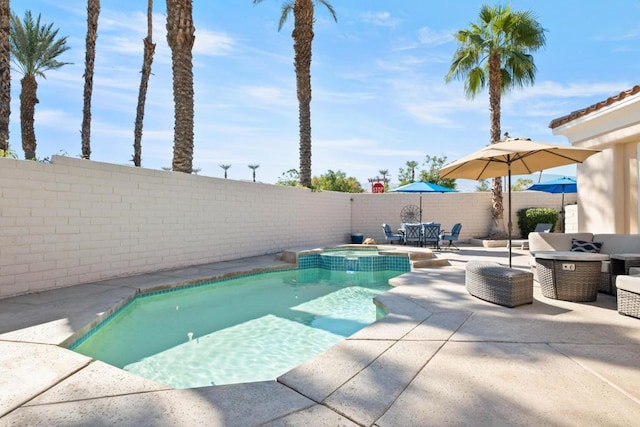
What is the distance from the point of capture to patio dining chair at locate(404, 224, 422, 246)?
36.5 ft

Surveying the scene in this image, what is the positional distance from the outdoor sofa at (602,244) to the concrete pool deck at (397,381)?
116cm

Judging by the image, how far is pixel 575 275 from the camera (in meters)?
A: 4.36

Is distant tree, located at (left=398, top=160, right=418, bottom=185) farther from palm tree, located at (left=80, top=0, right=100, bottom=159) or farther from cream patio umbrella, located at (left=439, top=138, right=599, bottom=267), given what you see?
cream patio umbrella, located at (left=439, top=138, right=599, bottom=267)

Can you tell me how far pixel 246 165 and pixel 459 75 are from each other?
158 ft

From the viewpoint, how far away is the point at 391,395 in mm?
2146

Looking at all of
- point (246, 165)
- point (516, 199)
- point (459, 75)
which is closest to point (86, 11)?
point (459, 75)

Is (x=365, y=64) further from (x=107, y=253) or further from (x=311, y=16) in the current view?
(x=107, y=253)

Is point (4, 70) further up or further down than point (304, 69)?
further down

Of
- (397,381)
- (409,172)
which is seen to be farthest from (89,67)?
(409,172)

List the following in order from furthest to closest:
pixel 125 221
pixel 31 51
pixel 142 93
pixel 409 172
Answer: pixel 409 172 → pixel 31 51 → pixel 142 93 → pixel 125 221

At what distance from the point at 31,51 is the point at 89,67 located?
17.9 ft

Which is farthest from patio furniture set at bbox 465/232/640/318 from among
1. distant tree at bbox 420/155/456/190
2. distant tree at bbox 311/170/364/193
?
distant tree at bbox 420/155/456/190

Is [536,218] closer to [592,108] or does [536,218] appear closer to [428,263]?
[592,108]

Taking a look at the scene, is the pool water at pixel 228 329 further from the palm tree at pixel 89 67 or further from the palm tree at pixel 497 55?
the palm tree at pixel 89 67
